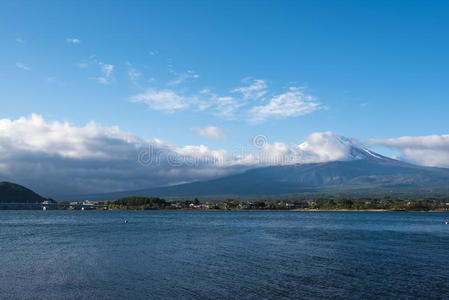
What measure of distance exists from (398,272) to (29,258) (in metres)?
28.2

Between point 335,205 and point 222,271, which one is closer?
point 222,271

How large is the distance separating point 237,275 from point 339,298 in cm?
717

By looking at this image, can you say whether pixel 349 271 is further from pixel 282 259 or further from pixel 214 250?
pixel 214 250

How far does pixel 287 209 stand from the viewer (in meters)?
181

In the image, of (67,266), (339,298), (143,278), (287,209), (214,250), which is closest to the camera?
(339,298)

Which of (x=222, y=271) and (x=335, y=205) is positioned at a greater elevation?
(x=335, y=205)

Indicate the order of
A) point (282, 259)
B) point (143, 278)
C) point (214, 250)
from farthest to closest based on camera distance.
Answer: point (214, 250) → point (282, 259) → point (143, 278)

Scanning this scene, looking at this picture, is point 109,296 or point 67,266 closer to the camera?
point 109,296

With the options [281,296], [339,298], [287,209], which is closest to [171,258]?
[281,296]

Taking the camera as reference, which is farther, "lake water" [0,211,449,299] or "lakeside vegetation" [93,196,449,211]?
"lakeside vegetation" [93,196,449,211]

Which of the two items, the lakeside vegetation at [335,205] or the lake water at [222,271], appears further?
the lakeside vegetation at [335,205]

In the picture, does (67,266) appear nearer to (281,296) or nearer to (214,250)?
(214,250)

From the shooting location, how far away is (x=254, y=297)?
733 inches

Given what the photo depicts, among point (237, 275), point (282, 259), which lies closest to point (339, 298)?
point (237, 275)
